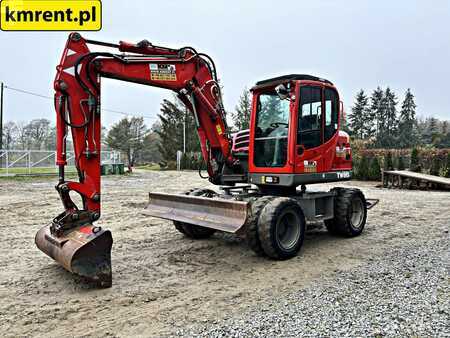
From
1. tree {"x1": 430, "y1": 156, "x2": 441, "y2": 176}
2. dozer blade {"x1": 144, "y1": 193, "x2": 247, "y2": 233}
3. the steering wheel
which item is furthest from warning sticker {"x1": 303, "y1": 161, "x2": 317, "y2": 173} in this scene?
tree {"x1": 430, "y1": 156, "x2": 441, "y2": 176}

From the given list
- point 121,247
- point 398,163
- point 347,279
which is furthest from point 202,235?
point 398,163

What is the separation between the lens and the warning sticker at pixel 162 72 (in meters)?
5.13

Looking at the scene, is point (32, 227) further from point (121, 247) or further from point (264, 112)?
point (264, 112)

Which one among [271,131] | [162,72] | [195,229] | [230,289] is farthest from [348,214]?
[162,72]

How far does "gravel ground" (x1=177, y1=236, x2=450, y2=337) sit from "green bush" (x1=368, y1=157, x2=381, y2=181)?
14.5 m

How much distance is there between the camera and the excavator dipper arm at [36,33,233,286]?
415 cm

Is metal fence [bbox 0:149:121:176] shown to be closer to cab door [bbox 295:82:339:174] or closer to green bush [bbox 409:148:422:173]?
green bush [bbox 409:148:422:173]

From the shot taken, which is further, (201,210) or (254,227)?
(201,210)

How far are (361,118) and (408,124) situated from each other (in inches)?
237

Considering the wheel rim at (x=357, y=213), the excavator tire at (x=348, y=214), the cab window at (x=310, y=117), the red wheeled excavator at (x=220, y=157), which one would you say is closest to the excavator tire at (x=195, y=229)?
the red wheeled excavator at (x=220, y=157)

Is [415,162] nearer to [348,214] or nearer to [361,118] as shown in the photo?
[348,214]

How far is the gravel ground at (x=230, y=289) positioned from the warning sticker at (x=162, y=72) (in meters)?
2.48

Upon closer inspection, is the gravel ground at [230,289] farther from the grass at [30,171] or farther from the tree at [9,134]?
the tree at [9,134]

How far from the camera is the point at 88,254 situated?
4.08m
